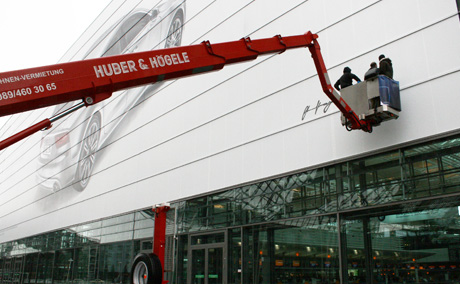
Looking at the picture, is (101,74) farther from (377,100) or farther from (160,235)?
(377,100)

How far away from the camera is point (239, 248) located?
13.1 m

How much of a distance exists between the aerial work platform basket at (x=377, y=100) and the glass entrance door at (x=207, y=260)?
687cm

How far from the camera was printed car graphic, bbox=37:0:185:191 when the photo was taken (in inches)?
790

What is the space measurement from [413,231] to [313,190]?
2.91 metres

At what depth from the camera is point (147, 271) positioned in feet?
27.9

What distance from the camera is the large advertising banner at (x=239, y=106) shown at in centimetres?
924

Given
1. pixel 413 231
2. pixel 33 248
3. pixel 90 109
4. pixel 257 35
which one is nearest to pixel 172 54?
pixel 413 231

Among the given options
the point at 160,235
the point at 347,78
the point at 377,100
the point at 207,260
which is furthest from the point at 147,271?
the point at 347,78

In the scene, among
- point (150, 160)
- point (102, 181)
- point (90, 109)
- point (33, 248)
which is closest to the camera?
point (150, 160)

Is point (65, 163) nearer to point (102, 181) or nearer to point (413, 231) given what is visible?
point (102, 181)

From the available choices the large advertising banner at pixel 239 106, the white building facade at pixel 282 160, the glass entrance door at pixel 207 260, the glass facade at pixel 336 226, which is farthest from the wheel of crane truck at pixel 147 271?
the glass entrance door at pixel 207 260

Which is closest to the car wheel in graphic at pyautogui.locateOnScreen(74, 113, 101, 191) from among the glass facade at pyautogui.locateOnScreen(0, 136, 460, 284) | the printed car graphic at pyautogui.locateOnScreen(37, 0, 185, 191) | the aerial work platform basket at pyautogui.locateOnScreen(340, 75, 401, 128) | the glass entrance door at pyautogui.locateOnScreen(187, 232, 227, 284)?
the printed car graphic at pyautogui.locateOnScreen(37, 0, 185, 191)

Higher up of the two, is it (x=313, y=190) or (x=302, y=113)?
(x=302, y=113)

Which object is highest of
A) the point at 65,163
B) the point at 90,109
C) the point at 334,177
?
the point at 90,109
